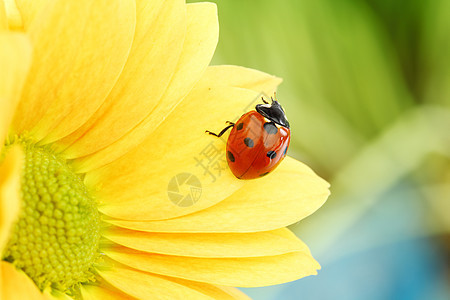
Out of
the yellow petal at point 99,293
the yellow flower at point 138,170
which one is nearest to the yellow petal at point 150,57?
the yellow flower at point 138,170

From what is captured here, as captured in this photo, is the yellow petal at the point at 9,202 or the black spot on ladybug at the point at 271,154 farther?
the black spot on ladybug at the point at 271,154

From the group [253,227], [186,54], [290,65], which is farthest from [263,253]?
[290,65]

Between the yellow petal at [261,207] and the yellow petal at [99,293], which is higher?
the yellow petal at [261,207]

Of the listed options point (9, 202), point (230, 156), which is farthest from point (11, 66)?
point (230, 156)

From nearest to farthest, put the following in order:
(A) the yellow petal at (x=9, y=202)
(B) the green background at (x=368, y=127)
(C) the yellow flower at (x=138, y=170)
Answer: (A) the yellow petal at (x=9, y=202) → (C) the yellow flower at (x=138, y=170) → (B) the green background at (x=368, y=127)

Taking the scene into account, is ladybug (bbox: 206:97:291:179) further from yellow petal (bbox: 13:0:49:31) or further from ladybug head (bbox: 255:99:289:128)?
yellow petal (bbox: 13:0:49:31)

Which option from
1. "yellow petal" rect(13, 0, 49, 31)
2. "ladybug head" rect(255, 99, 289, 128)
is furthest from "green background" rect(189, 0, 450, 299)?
"yellow petal" rect(13, 0, 49, 31)

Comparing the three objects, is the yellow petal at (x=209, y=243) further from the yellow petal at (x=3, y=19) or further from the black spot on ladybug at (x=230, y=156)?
the yellow petal at (x=3, y=19)
